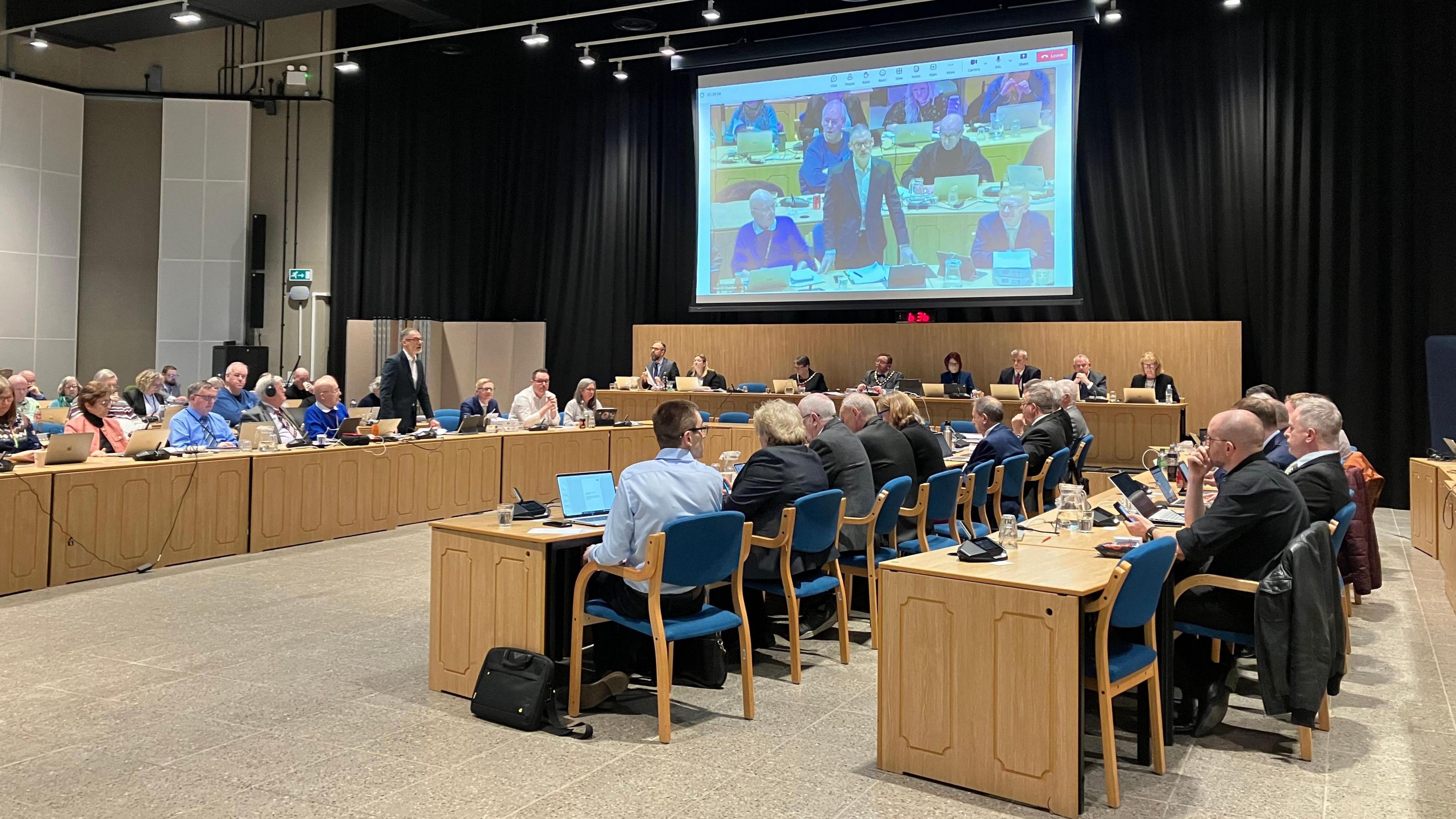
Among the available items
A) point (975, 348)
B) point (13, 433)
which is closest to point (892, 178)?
point (975, 348)

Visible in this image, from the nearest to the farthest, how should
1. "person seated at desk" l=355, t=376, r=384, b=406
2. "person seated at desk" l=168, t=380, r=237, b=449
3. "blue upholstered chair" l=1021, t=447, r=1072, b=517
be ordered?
"blue upholstered chair" l=1021, t=447, r=1072, b=517 < "person seated at desk" l=168, t=380, r=237, b=449 < "person seated at desk" l=355, t=376, r=384, b=406

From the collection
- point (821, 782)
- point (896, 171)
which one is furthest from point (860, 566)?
point (896, 171)

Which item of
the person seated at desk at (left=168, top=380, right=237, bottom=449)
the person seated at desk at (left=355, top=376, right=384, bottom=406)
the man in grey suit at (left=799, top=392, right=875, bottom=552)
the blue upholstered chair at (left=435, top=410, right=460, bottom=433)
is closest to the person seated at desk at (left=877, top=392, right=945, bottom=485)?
the man in grey suit at (left=799, top=392, right=875, bottom=552)

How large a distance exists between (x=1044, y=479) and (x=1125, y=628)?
12.2 feet

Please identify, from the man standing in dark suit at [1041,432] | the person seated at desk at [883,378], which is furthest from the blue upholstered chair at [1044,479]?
the person seated at desk at [883,378]

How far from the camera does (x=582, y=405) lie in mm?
10906

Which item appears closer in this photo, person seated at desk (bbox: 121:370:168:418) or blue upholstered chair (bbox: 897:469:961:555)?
blue upholstered chair (bbox: 897:469:961:555)

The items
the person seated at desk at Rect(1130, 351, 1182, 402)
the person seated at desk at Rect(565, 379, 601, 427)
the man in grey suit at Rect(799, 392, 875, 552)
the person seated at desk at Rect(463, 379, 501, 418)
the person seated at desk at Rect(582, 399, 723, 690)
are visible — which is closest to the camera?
the person seated at desk at Rect(582, 399, 723, 690)

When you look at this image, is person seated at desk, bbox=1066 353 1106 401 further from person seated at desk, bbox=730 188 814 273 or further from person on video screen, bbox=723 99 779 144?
person on video screen, bbox=723 99 779 144

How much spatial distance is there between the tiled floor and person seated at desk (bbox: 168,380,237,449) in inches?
80.5

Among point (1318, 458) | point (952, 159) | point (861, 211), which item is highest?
point (952, 159)

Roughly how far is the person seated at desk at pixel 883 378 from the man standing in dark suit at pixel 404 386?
16.8ft

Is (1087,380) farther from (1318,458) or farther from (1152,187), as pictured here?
(1318,458)

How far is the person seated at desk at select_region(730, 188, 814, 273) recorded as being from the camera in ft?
42.7
